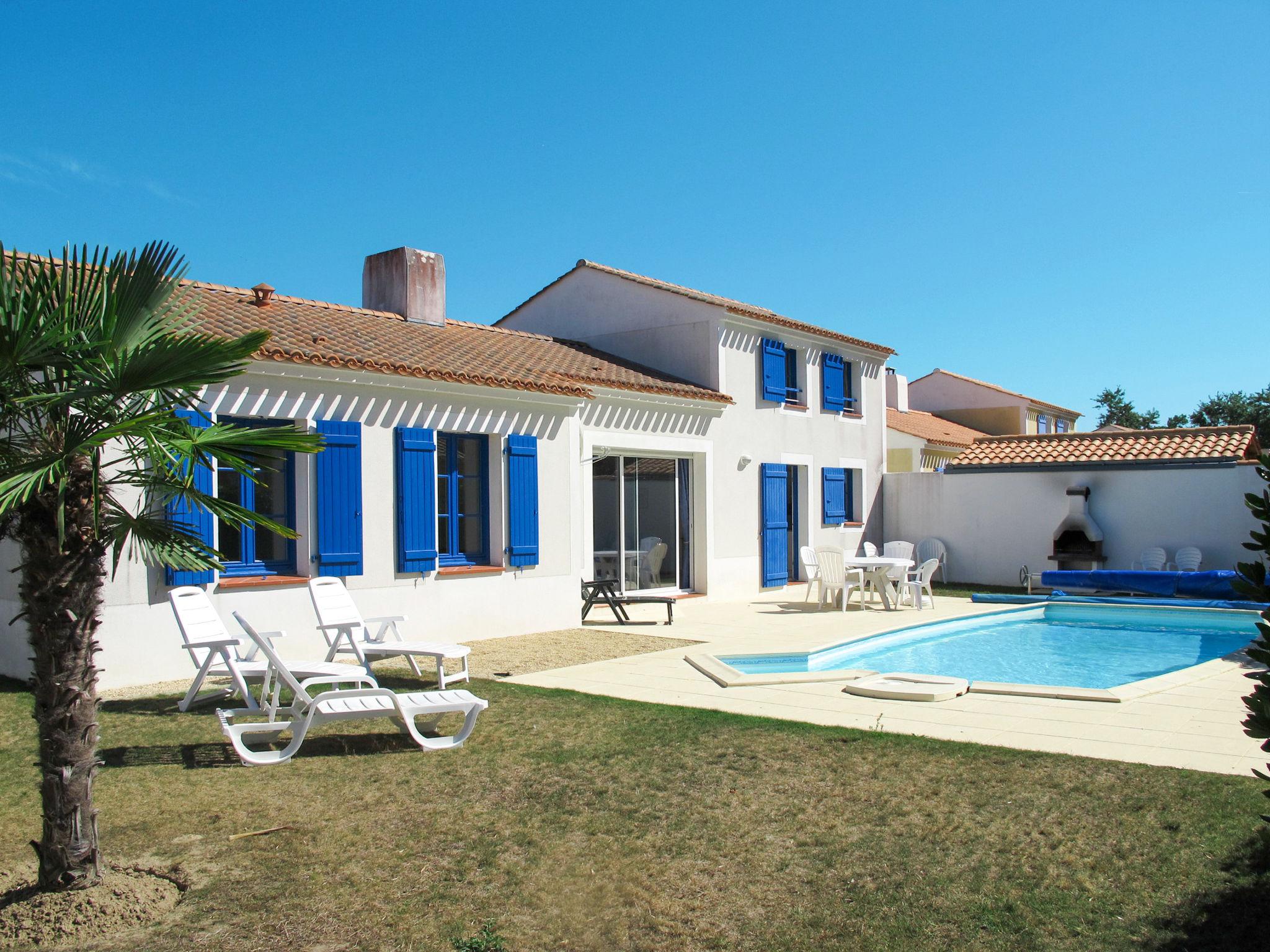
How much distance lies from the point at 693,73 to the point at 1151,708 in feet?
37.4

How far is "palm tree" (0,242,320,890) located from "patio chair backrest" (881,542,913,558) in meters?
16.5

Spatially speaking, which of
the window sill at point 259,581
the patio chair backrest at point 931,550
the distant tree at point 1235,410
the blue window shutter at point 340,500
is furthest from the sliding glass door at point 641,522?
the distant tree at point 1235,410

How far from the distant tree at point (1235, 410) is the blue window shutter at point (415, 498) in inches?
Result: 1902

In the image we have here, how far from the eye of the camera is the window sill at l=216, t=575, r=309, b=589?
9.61 meters

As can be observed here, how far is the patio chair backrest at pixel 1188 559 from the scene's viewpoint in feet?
57.7

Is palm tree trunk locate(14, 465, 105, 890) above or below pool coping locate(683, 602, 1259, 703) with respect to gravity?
above

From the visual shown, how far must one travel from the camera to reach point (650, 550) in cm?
1641

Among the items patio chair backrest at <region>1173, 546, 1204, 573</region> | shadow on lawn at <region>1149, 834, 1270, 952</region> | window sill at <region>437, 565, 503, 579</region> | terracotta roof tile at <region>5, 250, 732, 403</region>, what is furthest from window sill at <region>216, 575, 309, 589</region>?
patio chair backrest at <region>1173, 546, 1204, 573</region>

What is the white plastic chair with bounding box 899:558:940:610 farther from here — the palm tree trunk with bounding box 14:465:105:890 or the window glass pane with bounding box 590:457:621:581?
the palm tree trunk with bounding box 14:465:105:890

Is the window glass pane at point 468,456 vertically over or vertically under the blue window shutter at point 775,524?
over

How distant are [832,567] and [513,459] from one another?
5.91 m

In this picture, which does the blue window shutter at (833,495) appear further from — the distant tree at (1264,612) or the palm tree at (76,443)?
the palm tree at (76,443)

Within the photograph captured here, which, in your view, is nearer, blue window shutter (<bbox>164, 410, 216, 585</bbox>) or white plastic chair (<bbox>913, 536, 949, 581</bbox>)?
blue window shutter (<bbox>164, 410, 216, 585</bbox>)

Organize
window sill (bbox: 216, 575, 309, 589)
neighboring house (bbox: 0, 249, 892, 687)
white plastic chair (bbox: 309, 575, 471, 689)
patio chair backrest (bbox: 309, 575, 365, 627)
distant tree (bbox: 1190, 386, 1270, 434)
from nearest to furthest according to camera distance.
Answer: white plastic chair (bbox: 309, 575, 471, 689) < patio chair backrest (bbox: 309, 575, 365, 627) < window sill (bbox: 216, 575, 309, 589) < neighboring house (bbox: 0, 249, 892, 687) < distant tree (bbox: 1190, 386, 1270, 434)
